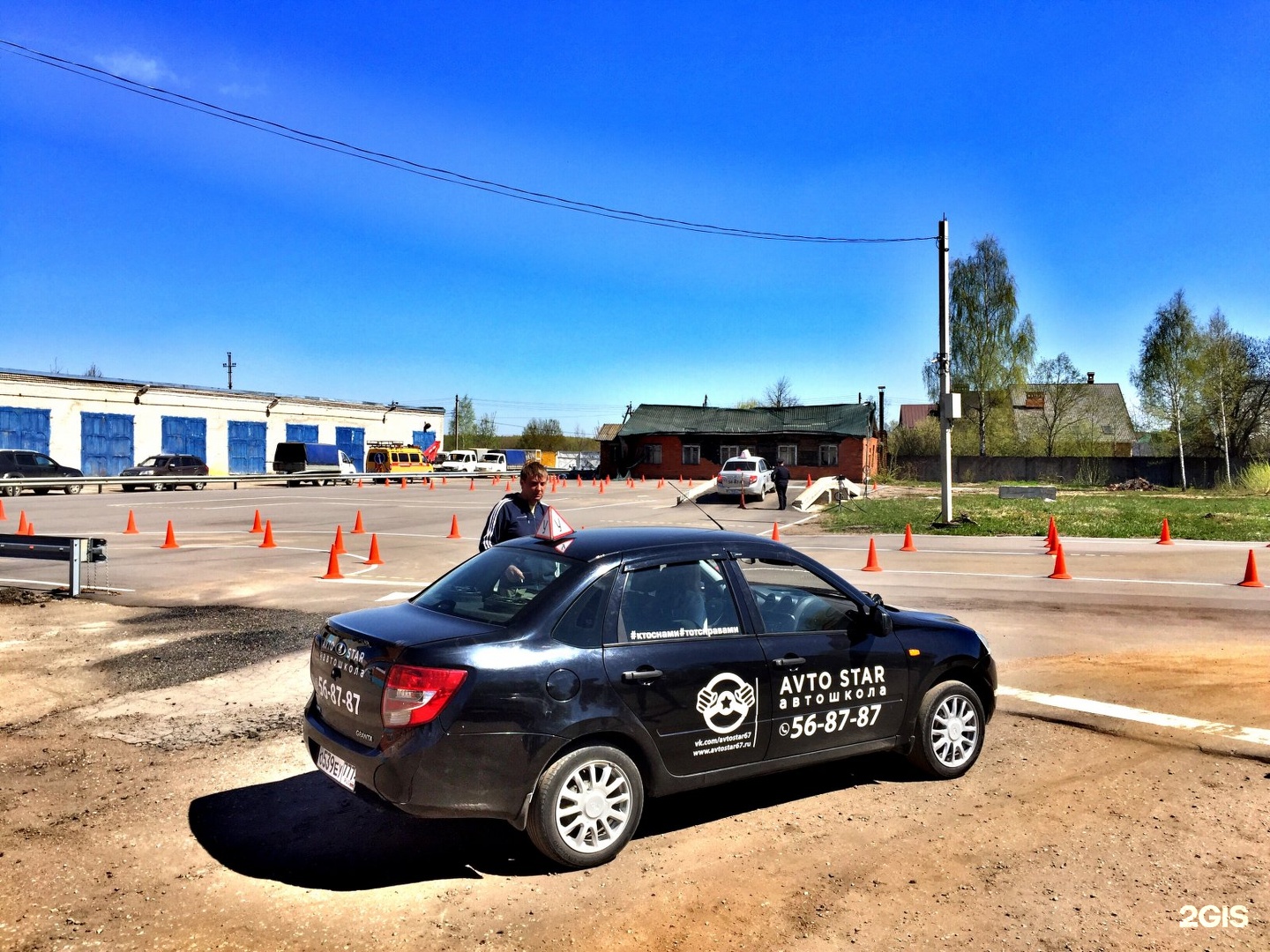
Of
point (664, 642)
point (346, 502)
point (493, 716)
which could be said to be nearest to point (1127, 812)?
point (664, 642)

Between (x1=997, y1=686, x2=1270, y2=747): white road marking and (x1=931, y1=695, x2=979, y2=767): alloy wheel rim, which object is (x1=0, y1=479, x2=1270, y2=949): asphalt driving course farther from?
(x1=931, y1=695, x2=979, y2=767): alloy wheel rim

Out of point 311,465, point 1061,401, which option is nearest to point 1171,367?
point 1061,401

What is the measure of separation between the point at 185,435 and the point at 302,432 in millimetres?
9098

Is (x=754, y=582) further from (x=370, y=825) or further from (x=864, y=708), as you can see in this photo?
(x=370, y=825)

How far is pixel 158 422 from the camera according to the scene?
5091cm

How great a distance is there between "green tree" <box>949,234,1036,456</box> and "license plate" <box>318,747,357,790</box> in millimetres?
65741

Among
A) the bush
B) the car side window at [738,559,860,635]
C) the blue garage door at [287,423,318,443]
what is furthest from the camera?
the blue garage door at [287,423,318,443]

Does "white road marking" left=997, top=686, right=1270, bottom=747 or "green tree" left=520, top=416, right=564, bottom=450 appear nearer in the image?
"white road marking" left=997, top=686, right=1270, bottom=747

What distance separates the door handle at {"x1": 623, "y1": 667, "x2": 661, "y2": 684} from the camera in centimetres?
418

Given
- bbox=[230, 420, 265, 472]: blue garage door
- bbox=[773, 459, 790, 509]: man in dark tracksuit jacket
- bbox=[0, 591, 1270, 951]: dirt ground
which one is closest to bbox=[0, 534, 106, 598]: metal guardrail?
bbox=[0, 591, 1270, 951]: dirt ground

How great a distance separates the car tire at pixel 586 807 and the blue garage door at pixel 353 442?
205 ft

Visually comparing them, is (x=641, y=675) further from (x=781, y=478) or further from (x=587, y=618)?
(x=781, y=478)

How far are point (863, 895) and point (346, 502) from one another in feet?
101

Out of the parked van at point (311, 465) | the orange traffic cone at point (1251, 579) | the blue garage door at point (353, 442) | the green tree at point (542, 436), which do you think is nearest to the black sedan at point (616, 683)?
the orange traffic cone at point (1251, 579)
